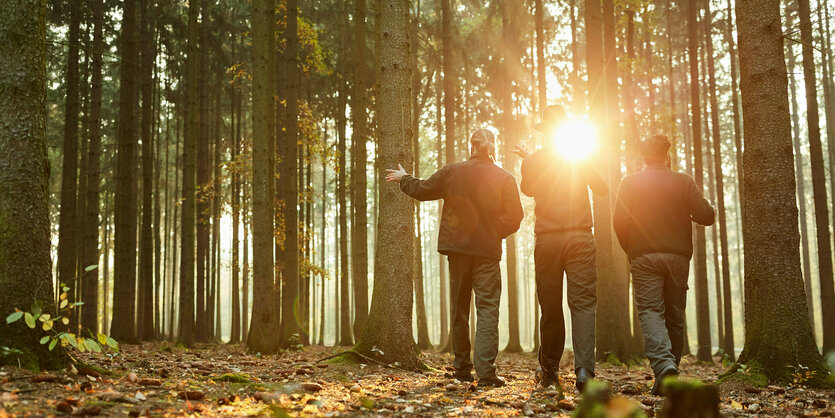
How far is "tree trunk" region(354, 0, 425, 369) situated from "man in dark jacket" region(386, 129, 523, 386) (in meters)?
1.02

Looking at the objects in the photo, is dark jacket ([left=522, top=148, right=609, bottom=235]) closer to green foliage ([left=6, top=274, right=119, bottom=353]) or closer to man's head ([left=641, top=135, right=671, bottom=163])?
man's head ([left=641, top=135, right=671, bottom=163])

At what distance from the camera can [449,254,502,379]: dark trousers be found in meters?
5.31

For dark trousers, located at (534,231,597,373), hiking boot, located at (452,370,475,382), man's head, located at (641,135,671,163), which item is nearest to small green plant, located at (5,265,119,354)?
hiking boot, located at (452,370,475,382)

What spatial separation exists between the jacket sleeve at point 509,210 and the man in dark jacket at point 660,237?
1003 millimetres

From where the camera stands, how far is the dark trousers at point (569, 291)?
5.23m

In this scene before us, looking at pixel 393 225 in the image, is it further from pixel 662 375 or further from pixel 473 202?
pixel 662 375

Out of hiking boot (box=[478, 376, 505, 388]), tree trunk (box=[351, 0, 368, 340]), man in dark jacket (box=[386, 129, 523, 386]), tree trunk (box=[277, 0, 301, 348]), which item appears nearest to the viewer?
hiking boot (box=[478, 376, 505, 388])

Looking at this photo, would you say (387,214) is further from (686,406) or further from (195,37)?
(195,37)

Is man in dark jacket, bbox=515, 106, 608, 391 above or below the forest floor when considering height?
above

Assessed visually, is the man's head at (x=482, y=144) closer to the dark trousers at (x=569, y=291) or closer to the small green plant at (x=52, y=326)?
the dark trousers at (x=569, y=291)

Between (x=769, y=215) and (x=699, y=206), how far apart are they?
2.66 ft

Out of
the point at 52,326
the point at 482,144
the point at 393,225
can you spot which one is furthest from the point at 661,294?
the point at 52,326

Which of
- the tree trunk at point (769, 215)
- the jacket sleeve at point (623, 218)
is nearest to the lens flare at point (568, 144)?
the jacket sleeve at point (623, 218)

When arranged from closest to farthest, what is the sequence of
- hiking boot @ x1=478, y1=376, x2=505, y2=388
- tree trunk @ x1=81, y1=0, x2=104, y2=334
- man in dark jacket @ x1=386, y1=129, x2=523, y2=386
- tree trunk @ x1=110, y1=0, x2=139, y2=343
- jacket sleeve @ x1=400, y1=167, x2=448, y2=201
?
hiking boot @ x1=478, y1=376, x2=505, y2=388, man in dark jacket @ x1=386, y1=129, x2=523, y2=386, jacket sleeve @ x1=400, y1=167, x2=448, y2=201, tree trunk @ x1=110, y1=0, x2=139, y2=343, tree trunk @ x1=81, y1=0, x2=104, y2=334
